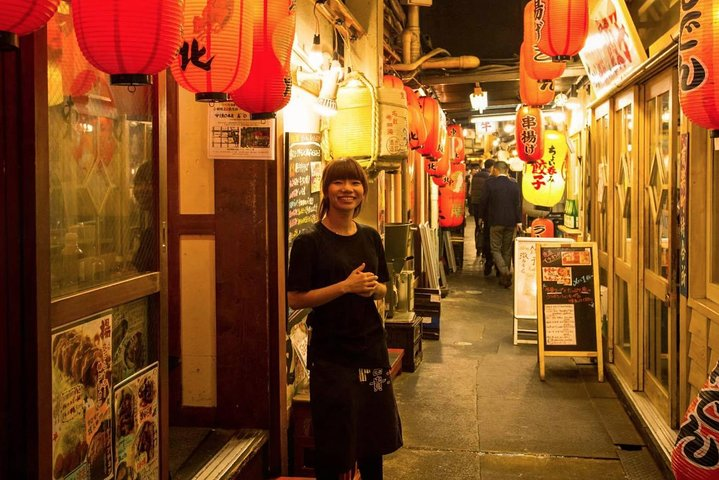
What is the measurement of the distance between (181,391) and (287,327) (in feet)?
3.13

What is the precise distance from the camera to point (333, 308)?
13.2ft

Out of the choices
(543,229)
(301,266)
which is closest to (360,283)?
(301,266)

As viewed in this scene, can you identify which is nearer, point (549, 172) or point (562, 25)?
point (562, 25)

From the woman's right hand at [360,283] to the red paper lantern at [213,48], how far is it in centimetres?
121

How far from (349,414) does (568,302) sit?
18.5 feet

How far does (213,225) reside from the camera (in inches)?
208

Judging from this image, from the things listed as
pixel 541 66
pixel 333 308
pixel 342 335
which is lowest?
pixel 342 335

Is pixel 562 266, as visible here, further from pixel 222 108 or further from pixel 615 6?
pixel 222 108

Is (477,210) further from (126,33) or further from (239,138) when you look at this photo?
(126,33)

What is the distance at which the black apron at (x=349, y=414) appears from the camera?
3.97m

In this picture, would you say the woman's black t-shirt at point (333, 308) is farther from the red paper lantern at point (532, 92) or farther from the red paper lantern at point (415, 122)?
the red paper lantern at point (532, 92)

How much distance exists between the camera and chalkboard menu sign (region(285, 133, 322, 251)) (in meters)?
5.58

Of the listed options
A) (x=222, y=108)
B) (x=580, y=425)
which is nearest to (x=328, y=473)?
(x=222, y=108)

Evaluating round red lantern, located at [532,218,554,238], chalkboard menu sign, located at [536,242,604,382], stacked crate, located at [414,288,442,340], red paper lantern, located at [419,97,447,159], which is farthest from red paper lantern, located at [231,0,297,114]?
round red lantern, located at [532,218,554,238]
